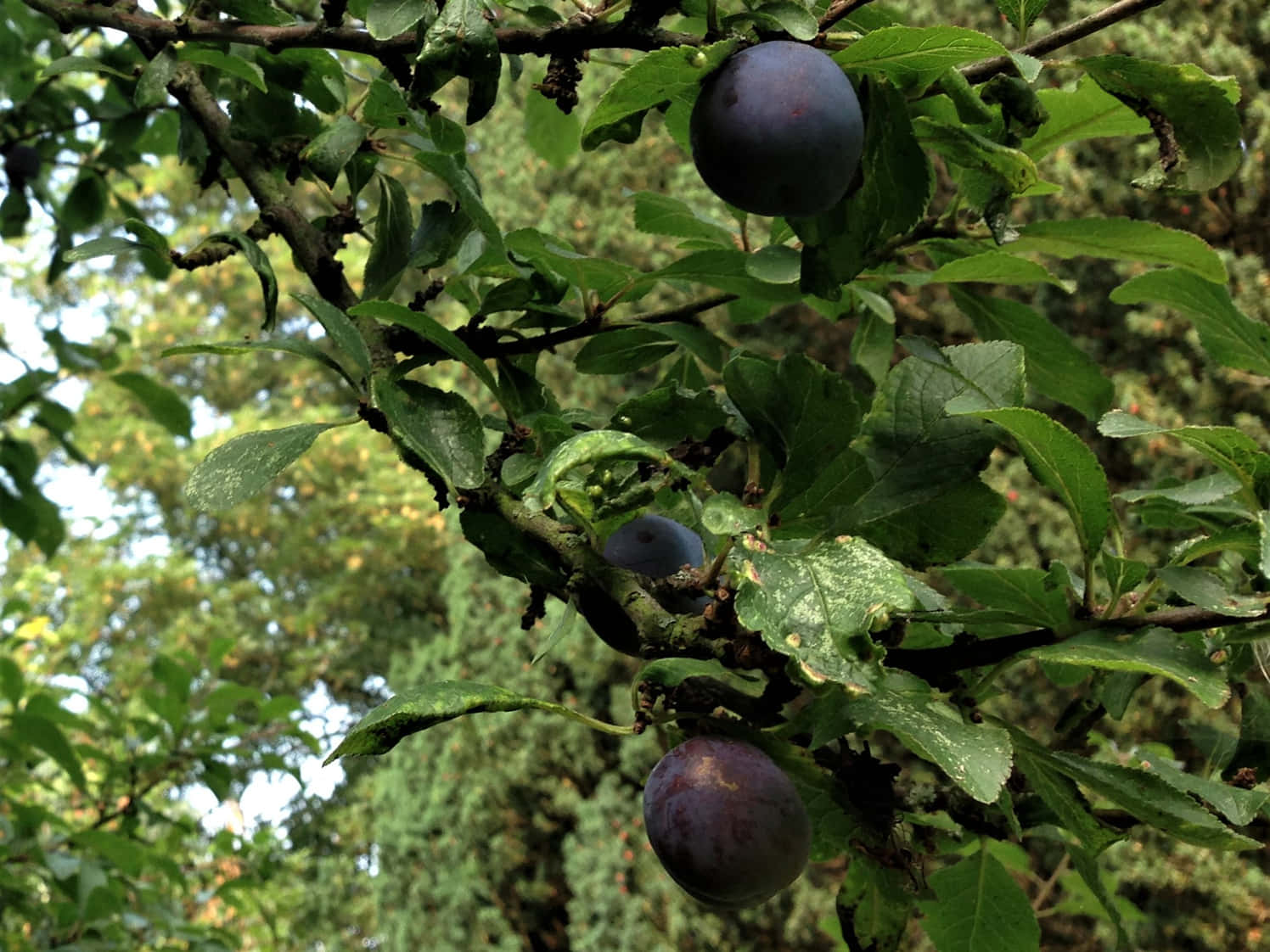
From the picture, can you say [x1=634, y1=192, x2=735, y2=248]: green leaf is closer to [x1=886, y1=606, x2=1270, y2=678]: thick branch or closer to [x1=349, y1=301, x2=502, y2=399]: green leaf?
[x1=349, y1=301, x2=502, y2=399]: green leaf

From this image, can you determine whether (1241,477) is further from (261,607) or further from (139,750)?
(261,607)

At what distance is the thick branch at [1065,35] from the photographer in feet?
1.60

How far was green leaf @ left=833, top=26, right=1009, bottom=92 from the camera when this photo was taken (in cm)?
47

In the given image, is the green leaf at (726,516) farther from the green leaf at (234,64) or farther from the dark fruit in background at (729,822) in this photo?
the green leaf at (234,64)

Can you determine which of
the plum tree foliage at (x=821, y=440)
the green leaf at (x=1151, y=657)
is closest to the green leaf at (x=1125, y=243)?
the plum tree foliage at (x=821, y=440)

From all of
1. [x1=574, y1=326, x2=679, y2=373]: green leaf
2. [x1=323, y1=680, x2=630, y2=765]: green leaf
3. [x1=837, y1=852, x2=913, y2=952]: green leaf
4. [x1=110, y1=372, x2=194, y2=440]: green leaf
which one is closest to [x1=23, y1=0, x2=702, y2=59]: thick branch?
[x1=574, y1=326, x2=679, y2=373]: green leaf

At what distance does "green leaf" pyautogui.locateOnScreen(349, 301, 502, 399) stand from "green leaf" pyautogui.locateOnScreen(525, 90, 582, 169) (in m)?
0.39

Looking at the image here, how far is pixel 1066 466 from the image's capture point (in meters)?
0.52

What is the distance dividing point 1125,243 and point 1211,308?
2.4 inches

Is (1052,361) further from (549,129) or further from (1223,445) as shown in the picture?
(549,129)

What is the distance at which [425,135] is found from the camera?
2.66 ft

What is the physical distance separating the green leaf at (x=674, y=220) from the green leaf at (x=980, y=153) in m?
0.27

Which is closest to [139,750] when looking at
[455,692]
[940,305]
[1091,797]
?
[455,692]

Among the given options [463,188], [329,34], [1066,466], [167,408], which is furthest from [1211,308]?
[167,408]
